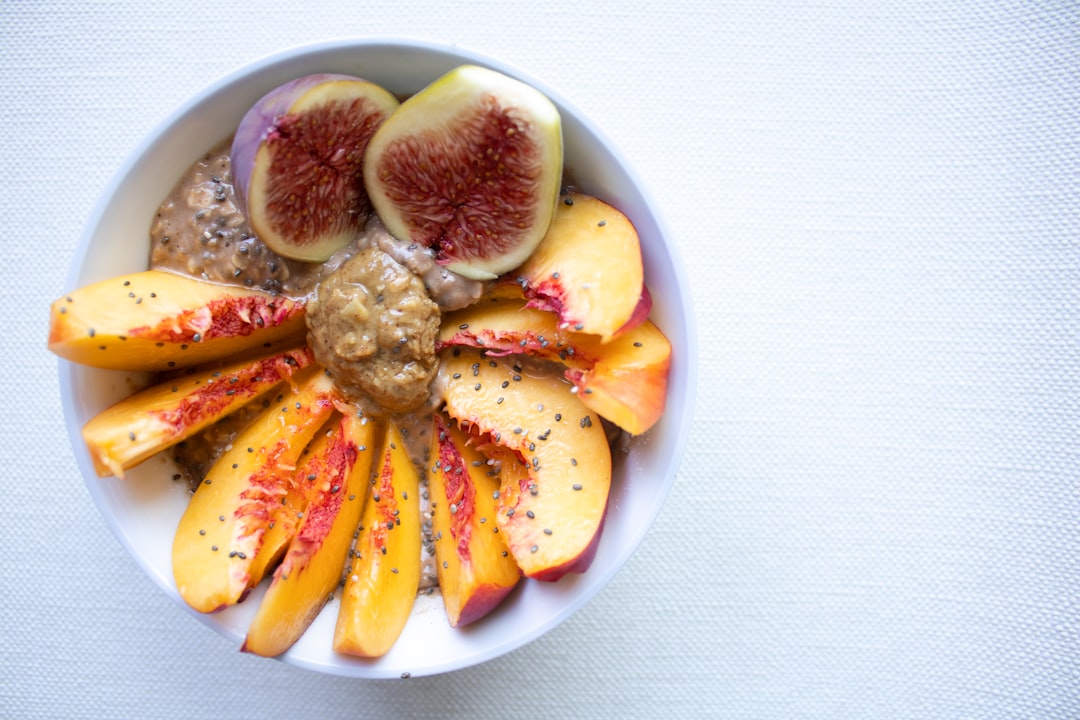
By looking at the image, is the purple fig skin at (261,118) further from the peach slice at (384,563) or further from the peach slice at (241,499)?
the peach slice at (384,563)

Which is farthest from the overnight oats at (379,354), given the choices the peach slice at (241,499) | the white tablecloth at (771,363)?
the white tablecloth at (771,363)

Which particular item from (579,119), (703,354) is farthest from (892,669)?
(579,119)

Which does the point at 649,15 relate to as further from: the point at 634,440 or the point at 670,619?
the point at 670,619

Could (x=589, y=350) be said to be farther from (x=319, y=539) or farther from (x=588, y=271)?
(x=319, y=539)

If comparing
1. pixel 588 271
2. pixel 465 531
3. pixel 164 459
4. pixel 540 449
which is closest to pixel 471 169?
pixel 588 271

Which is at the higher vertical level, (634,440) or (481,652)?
(634,440)

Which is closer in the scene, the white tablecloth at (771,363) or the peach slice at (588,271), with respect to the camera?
the peach slice at (588,271)
